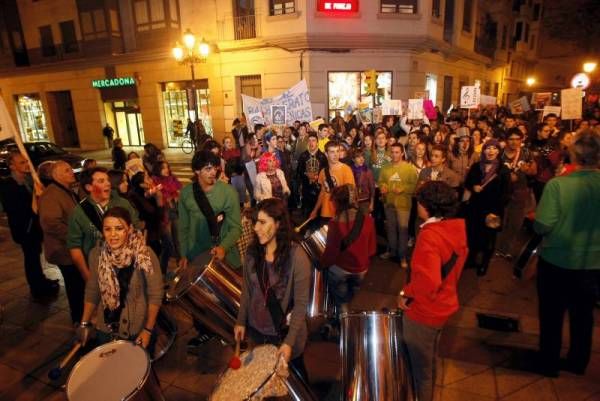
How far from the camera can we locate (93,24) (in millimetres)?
21062

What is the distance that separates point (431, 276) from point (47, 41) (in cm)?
2892

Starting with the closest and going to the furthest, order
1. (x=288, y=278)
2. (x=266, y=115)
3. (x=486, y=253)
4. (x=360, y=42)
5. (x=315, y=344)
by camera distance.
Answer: (x=288, y=278)
(x=315, y=344)
(x=486, y=253)
(x=266, y=115)
(x=360, y=42)

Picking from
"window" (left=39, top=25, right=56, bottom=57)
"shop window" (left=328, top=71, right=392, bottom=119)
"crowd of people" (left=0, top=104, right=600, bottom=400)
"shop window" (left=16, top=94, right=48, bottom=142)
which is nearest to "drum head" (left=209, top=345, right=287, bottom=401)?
"crowd of people" (left=0, top=104, right=600, bottom=400)

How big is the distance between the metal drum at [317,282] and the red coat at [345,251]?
15 cm

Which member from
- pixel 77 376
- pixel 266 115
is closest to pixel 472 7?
pixel 266 115

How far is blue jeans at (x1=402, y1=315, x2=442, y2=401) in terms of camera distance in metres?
2.62

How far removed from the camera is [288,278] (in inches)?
101

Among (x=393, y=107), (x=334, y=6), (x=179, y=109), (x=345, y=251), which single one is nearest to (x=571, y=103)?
(x=393, y=107)

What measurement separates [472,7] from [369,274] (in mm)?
23836

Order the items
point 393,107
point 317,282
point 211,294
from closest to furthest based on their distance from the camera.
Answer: point 211,294 → point 317,282 → point 393,107

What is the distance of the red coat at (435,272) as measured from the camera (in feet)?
7.98

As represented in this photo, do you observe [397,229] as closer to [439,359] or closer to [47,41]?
[439,359]

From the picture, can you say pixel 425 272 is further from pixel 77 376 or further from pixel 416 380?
pixel 77 376

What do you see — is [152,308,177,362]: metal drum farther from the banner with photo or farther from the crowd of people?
the banner with photo
